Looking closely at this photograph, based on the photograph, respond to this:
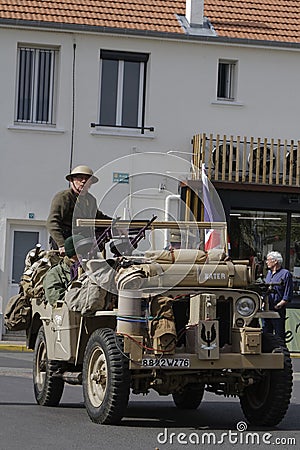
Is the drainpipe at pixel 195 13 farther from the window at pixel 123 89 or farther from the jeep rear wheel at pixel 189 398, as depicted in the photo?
the jeep rear wheel at pixel 189 398

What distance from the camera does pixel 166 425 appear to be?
34.8 ft

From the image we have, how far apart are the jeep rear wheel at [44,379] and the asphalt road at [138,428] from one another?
0.12 metres

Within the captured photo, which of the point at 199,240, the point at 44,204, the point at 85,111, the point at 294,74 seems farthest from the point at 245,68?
the point at 199,240

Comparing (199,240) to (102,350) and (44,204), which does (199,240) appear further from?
(44,204)

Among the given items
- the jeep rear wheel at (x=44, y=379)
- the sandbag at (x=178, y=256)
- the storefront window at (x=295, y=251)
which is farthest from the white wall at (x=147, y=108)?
the sandbag at (x=178, y=256)

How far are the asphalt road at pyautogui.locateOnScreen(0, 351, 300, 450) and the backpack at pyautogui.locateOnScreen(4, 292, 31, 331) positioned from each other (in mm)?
853

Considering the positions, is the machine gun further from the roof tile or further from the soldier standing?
the roof tile

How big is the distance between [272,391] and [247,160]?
14661 mm

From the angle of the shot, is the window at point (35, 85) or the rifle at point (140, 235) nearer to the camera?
the rifle at point (140, 235)

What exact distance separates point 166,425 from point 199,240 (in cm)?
210

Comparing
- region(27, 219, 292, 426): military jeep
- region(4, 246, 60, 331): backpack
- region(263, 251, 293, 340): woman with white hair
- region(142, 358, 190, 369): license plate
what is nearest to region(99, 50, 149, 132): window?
region(263, 251, 293, 340): woman with white hair

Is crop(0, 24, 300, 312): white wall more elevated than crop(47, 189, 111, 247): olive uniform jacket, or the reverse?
crop(0, 24, 300, 312): white wall

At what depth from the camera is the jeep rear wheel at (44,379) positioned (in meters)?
11.7

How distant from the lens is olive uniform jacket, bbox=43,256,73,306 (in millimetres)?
11516
